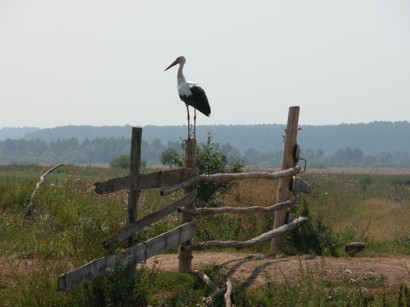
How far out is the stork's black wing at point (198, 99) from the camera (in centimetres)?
1077

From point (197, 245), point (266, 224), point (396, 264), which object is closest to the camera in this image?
point (197, 245)

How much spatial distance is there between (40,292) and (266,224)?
6246 mm

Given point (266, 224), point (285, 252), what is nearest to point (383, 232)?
point (266, 224)

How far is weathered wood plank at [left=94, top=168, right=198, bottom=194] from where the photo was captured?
6840mm

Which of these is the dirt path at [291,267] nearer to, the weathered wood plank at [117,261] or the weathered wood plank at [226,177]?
the weathered wood plank at [117,261]

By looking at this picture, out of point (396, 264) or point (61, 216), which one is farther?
point (61, 216)

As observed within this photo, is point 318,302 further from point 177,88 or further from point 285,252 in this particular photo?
point 177,88

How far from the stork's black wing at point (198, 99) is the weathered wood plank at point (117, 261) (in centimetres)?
290

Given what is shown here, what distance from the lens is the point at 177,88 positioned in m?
11.1

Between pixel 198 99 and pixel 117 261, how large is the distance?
434cm

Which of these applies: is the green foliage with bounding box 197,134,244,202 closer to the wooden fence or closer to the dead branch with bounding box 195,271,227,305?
the wooden fence

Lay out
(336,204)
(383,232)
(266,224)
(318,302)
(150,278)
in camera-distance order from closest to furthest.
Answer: (318,302), (150,278), (266,224), (383,232), (336,204)

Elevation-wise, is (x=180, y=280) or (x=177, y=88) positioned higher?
(x=177, y=88)

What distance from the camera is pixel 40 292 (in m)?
6.70
